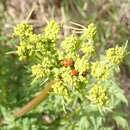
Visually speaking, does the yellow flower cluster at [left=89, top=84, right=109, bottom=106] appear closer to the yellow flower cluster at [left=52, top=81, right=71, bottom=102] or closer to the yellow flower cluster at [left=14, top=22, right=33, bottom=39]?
the yellow flower cluster at [left=52, top=81, right=71, bottom=102]

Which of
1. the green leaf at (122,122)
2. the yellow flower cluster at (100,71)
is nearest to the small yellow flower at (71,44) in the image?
the yellow flower cluster at (100,71)

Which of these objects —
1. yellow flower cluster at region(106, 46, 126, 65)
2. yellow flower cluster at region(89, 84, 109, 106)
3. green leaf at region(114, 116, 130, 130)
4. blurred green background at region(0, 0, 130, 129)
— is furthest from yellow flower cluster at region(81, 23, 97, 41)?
blurred green background at region(0, 0, 130, 129)

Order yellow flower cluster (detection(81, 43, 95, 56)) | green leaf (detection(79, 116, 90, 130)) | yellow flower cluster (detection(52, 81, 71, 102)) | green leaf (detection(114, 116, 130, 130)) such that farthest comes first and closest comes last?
1. green leaf (detection(114, 116, 130, 130))
2. green leaf (detection(79, 116, 90, 130))
3. yellow flower cluster (detection(81, 43, 95, 56))
4. yellow flower cluster (detection(52, 81, 71, 102))

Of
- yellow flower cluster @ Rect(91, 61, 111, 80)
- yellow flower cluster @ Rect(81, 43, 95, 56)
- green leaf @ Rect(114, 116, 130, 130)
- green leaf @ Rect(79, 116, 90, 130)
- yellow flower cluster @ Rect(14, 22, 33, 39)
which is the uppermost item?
yellow flower cluster @ Rect(14, 22, 33, 39)

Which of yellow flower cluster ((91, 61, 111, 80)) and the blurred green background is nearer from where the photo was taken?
yellow flower cluster ((91, 61, 111, 80))

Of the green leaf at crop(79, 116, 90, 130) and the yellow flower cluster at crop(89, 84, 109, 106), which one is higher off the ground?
the yellow flower cluster at crop(89, 84, 109, 106)

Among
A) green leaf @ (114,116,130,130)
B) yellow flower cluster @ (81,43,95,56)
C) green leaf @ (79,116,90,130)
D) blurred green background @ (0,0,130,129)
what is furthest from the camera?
blurred green background @ (0,0,130,129)

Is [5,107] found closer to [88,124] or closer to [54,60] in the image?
[88,124]

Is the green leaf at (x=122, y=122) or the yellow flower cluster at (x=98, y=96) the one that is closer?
the yellow flower cluster at (x=98, y=96)

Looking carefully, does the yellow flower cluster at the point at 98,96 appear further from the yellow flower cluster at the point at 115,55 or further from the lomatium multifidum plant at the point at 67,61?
the yellow flower cluster at the point at 115,55

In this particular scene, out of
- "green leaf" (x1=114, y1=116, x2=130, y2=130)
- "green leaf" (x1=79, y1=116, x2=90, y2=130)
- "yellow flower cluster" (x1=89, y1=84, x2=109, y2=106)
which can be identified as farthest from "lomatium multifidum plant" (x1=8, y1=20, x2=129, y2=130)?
"green leaf" (x1=114, y1=116, x2=130, y2=130)

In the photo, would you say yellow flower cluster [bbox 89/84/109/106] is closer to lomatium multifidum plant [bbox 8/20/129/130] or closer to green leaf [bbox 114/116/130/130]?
A: lomatium multifidum plant [bbox 8/20/129/130]
